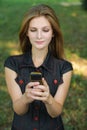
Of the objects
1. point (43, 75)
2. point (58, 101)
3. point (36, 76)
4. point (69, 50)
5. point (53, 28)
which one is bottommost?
point (69, 50)

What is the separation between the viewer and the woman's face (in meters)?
2.77

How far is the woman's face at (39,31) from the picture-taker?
2773 mm

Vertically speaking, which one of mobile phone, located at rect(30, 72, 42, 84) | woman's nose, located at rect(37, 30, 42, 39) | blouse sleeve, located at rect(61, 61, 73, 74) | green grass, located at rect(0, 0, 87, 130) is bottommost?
green grass, located at rect(0, 0, 87, 130)

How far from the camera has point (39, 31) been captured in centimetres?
276

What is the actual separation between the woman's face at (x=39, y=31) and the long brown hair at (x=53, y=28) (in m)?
0.03

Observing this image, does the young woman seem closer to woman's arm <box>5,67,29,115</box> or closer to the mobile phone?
woman's arm <box>5,67,29,115</box>

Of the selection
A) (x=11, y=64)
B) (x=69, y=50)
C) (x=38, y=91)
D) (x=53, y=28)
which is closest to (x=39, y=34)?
(x=53, y=28)

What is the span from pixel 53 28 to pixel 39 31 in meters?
0.16

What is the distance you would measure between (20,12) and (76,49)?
4.89 m

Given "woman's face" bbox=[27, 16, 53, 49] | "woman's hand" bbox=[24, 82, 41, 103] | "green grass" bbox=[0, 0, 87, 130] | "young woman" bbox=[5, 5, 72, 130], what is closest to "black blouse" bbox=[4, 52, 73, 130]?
"young woman" bbox=[5, 5, 72, 130]

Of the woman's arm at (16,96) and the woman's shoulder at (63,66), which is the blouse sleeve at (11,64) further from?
the woman's shoulder at (63,66)

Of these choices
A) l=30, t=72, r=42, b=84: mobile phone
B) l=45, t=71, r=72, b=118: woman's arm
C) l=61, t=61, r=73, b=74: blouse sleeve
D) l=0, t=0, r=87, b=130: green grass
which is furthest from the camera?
l=0, t=0, r=87, b=130: green grass

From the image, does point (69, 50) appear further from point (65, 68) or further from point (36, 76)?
point (36, 76)

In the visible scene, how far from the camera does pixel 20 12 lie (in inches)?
508
